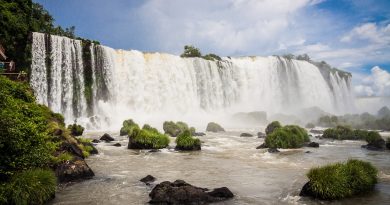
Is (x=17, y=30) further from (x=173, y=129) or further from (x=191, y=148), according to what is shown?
(x=191, y=148)

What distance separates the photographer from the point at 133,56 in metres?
60.1

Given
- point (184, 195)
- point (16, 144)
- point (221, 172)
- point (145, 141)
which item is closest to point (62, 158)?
point (16, 144)

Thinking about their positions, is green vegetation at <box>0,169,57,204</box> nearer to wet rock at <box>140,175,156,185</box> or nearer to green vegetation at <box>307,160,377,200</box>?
wet rock at <box>140,175,156,185</box>

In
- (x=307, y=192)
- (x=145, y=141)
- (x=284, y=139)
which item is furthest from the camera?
(x=284, y=139)

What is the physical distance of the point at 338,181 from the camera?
13633mm

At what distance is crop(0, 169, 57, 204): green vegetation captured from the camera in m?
11.3

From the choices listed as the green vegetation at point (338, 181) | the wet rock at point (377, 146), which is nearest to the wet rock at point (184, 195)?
the green vegetation at point (338, 181)

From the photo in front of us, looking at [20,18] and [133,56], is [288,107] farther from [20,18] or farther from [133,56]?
[20,18]

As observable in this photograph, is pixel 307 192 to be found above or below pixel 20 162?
below

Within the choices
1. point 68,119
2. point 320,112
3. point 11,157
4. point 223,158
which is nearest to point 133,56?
point 68,119

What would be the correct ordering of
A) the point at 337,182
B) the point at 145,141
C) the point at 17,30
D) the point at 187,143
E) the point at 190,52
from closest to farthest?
the point at 337,182, the point at 187,143, the point at 145,141, the point at 17,30, the point at 190,52

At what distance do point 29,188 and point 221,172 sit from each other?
10.8 metres

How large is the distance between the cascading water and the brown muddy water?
22483mm

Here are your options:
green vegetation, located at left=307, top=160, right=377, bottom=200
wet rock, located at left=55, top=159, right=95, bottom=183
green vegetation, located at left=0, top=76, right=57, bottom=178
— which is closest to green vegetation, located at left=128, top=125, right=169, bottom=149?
wet rock, located at left=55, top=159, right=95, bottom=183
